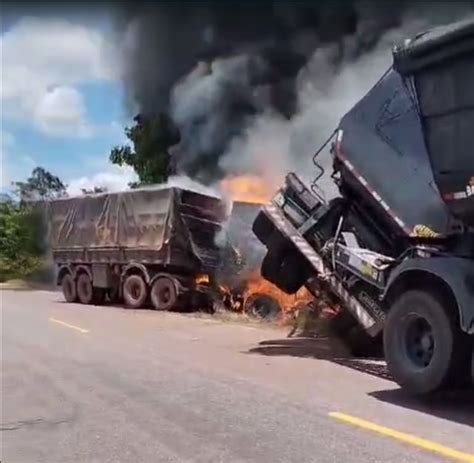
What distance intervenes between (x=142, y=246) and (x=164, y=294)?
1.40 m

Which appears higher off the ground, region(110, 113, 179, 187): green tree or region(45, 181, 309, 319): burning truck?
region(110, 113, 179, 187): green tree

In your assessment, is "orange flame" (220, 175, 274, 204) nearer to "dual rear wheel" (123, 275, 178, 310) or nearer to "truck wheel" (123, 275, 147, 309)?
"dual rear wheel" (123, 275, 178, 310)

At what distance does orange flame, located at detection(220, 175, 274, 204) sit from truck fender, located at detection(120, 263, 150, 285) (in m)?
2.78

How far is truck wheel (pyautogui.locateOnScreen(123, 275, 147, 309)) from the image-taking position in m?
19.4

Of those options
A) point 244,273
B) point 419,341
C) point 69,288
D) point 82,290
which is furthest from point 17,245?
point 419,341

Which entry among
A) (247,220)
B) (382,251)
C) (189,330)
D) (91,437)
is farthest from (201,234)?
(91,437)

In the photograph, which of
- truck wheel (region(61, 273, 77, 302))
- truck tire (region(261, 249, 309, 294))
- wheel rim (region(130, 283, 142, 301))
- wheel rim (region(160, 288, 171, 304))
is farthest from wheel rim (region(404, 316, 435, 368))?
truck wheel (region(61, 273, 77, 302))

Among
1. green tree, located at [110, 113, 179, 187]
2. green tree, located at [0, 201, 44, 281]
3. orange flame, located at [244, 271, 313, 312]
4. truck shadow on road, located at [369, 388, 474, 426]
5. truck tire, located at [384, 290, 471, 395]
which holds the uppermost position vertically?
green tree, located at [110, 113, 179, 187]

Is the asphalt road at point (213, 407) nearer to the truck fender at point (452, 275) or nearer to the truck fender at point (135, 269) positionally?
the truck fender at point (452, 275)

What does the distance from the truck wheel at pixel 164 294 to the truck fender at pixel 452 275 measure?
11.6 m

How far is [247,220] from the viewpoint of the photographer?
1728 centimetres

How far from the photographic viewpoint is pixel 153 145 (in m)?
25.9

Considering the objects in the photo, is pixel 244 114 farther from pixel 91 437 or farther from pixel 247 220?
pixel 91 437

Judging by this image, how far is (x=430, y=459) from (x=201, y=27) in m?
19.7
